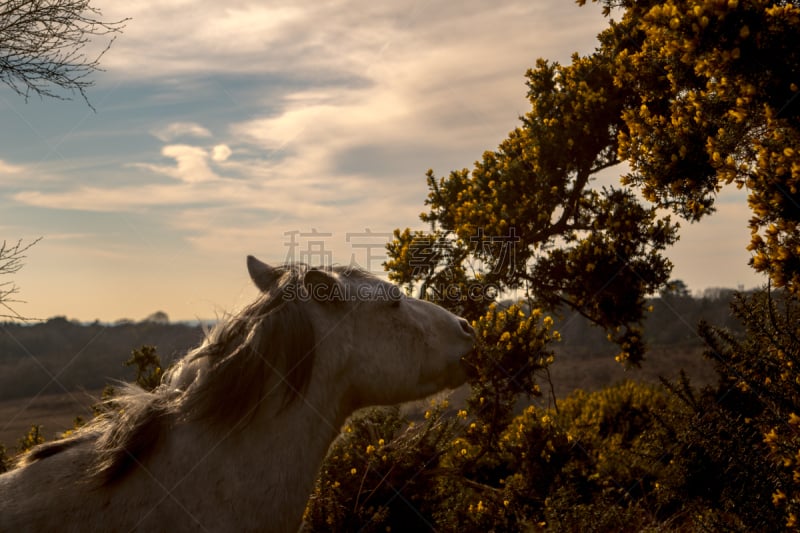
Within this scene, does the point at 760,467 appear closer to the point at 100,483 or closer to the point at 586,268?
the point at 586,268

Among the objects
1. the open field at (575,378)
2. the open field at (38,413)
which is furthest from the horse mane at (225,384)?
the open field at (575,378)

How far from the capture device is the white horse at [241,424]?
89.7 inches

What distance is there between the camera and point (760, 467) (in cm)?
424

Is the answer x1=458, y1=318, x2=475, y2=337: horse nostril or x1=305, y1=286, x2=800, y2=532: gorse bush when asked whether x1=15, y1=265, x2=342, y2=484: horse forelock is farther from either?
x1=305, y1=286, x2=800, y2=532: gorse bush

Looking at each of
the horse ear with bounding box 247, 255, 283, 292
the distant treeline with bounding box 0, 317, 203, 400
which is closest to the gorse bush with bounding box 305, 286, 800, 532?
the horse ear with bounding box 247, 255, 283, 292

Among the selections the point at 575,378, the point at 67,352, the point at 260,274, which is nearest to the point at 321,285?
the point at 260,274

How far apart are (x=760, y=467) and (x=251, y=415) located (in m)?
3.94

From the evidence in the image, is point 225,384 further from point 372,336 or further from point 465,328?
point 465,328

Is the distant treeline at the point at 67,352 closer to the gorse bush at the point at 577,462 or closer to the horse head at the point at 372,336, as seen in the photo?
the gorse bush at the point at 577,462

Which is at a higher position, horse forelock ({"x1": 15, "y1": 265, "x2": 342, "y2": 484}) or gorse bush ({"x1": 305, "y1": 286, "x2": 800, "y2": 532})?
horse forelock ({"x1": 15, "y1": 265, "x2": 342, "y2": 484})

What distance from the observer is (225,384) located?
94.8 inches

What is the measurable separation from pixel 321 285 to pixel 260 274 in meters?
0.29

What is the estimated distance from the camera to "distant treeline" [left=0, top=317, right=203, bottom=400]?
30172mm

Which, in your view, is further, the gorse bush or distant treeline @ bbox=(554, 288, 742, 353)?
distant treeline @ bbox=(554, 288, 742, 353)
